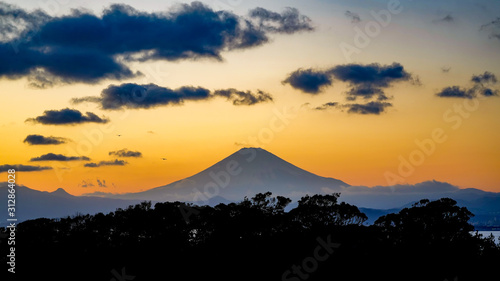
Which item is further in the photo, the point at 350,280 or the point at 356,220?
the point at 356,220

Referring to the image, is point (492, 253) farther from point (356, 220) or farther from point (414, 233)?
point (356, 220)

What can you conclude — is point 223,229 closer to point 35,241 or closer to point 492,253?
point 35,241

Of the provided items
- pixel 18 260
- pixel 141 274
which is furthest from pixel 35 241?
pixel 141 274

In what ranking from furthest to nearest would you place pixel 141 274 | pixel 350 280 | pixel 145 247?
pixel 145 247 < pixel 141 274 < pixel 350 280

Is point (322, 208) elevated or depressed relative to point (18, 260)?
elevated

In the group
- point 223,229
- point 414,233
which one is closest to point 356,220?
point 414,233

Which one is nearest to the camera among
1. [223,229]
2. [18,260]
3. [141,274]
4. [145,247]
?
[141,274]
